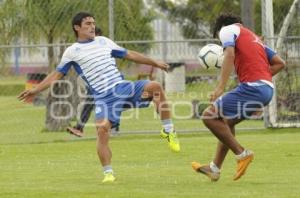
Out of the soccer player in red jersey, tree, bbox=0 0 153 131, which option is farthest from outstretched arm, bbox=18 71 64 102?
tree, bbox=0 0 153 131

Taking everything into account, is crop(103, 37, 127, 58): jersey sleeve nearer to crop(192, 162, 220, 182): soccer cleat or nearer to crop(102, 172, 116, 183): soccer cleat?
crop(102, 172, 116, 183): soccer cleat

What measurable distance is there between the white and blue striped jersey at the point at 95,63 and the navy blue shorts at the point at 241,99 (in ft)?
4.81

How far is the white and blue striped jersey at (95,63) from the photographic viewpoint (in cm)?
1138

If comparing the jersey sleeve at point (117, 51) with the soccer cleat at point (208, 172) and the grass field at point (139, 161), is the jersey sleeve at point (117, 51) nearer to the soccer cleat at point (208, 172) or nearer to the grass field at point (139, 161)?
the grass field at point (139, 161)

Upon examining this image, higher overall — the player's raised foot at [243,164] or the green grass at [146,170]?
the player's raised foot at [243,164]

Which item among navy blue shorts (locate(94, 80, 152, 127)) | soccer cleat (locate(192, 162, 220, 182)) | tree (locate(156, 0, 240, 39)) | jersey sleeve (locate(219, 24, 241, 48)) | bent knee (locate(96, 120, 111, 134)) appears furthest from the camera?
tree (locate(156, 0, 240, 39))

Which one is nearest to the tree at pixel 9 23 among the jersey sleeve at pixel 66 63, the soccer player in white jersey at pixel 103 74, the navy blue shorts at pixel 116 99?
the jersey sleeve at pixel 66 63

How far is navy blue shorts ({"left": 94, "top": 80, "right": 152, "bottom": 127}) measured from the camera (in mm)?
11273

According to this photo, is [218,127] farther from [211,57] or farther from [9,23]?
[9,23]

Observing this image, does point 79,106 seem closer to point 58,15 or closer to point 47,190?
point 58,15

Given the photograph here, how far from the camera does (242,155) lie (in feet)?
34.8

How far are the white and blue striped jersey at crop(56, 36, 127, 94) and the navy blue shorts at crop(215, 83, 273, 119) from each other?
147 centimetres

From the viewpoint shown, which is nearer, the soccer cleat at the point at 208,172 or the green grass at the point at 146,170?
the green grass at the point at 146,170

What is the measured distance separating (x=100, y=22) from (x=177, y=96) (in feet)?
7.73
